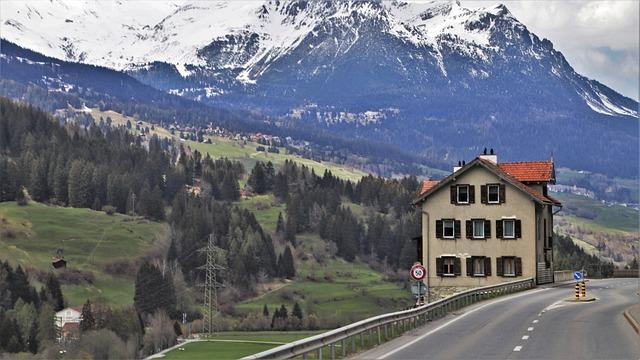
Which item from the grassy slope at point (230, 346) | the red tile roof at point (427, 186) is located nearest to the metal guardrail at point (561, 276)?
the red tile roof at point (427, 186)

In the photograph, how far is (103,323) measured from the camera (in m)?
185

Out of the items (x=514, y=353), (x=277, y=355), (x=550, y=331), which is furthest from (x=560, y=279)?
(x=277, y=355)

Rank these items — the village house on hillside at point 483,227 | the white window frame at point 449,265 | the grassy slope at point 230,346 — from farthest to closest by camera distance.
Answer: the grassy slope at point 230,346 → the white window frame at point 449,265 → the village house on hillside at point 483,227

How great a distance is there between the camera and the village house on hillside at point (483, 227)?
270 feet

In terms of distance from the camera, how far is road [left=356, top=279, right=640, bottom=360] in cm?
3238

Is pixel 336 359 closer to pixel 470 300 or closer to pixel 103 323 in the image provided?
pixel 470 300

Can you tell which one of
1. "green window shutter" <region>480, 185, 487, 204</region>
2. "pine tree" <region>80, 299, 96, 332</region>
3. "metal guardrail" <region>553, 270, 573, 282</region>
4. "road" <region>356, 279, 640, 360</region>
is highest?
"green window shutter" <region>480, 185, 487, 204</region>

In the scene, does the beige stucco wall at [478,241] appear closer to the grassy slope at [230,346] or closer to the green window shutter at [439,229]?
the green window shutter at [439,229]

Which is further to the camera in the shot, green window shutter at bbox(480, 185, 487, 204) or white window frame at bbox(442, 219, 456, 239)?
white window frame at bbox(442, 219, 456, 239)

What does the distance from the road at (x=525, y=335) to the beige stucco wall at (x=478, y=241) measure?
2406 cm

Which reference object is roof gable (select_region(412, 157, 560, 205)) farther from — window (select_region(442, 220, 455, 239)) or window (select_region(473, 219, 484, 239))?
window (select_region(473, 219, 484, 239))

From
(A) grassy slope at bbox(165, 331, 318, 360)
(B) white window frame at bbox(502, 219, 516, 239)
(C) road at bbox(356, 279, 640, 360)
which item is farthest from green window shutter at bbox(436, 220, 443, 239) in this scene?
(A) grassy slope at bbox(165, 331, 318, 360)

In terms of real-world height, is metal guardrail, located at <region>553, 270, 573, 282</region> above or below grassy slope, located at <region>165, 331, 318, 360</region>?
above

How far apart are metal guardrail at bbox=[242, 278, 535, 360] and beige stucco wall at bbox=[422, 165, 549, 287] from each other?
24169 mm
